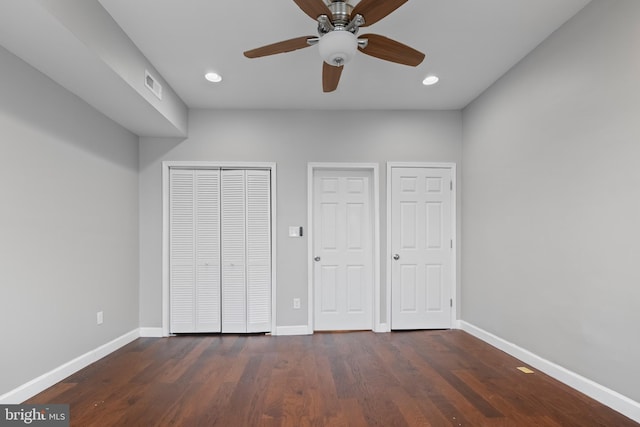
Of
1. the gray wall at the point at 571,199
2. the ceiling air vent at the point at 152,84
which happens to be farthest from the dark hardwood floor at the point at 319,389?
the ceiling air vent at the point at 152,84

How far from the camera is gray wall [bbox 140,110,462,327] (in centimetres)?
399

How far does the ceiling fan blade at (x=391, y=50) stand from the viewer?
2.02 m

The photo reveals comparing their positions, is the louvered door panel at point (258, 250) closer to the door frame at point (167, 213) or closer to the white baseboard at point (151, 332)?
the door frame at point (167, 213)

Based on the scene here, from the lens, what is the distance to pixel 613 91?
87.7 inches

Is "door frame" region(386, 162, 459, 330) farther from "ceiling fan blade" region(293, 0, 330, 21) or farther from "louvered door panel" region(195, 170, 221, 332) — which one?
"ceiling fan blade" region(293, 0, 330, 21)

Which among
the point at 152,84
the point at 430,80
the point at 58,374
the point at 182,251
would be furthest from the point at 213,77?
the point at 58,374

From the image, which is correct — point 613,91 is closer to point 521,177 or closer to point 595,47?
point 595,47

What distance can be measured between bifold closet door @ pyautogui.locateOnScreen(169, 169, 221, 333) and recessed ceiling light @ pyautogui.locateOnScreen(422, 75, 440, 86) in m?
2.63

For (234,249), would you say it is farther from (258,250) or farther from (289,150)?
(289,150)

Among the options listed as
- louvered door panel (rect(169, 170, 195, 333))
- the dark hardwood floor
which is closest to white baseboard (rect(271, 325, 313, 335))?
the dark hardwood floor

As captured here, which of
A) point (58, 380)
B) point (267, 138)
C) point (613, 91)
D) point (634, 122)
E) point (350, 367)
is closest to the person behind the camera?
point (634, 122)

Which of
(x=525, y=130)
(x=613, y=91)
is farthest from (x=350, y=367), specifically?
(x=613, y=91)

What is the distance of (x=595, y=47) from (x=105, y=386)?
14.5 ft

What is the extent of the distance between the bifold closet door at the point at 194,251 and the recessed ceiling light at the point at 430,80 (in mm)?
2630
